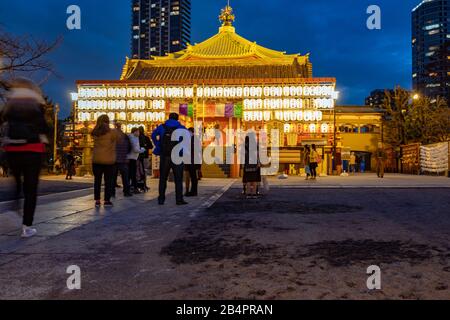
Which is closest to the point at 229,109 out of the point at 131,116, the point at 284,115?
the point at 284,115

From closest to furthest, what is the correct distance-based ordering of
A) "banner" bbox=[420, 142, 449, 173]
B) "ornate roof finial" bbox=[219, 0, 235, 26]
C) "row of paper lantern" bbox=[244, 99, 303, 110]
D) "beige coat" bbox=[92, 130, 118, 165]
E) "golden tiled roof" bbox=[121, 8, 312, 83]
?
"beige coat" bbox=[92, 130, 118, 165]
"banner" bbox=[420, 142, 449, 173]
"row of paper lantern" bbox=[244, 99, 303, 110]
"golden tiled roof" bbox=[121, 8, 312, 83]
"ornate roof finial" bbox=[219, 0, 235, 26]

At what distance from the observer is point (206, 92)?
1184 inches

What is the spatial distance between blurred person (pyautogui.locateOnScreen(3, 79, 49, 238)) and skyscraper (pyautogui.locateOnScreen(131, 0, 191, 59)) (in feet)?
534

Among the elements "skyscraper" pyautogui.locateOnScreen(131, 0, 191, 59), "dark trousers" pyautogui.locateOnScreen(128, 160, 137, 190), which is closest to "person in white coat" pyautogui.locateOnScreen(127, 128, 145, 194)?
"dark trousers" pyautogui.locateOnScreen(128, 160, 137, 190)

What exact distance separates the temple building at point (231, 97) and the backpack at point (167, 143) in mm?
17160

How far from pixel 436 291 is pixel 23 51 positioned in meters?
11.0

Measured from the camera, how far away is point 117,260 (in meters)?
3.16

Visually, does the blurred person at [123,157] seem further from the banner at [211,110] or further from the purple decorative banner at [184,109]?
the banner at [211,110]

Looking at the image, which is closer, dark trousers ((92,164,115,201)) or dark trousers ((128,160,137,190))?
dark trousers ((92,164,115,201))

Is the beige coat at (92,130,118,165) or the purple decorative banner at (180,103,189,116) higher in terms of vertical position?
the purple decorative banner at (180,103,189,116)

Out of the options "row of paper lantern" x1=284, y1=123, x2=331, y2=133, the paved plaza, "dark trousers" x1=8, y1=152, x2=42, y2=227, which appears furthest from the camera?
"row of paper lantern" x1=284, y1=123, x2=331, y2=133

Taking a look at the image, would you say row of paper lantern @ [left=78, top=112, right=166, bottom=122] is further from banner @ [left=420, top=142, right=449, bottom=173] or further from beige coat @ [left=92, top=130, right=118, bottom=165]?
beige coat @ [left=92, top=130, right=118, bottom=165]

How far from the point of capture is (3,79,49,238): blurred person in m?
4.28

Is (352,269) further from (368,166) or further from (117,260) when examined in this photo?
(368,166)
